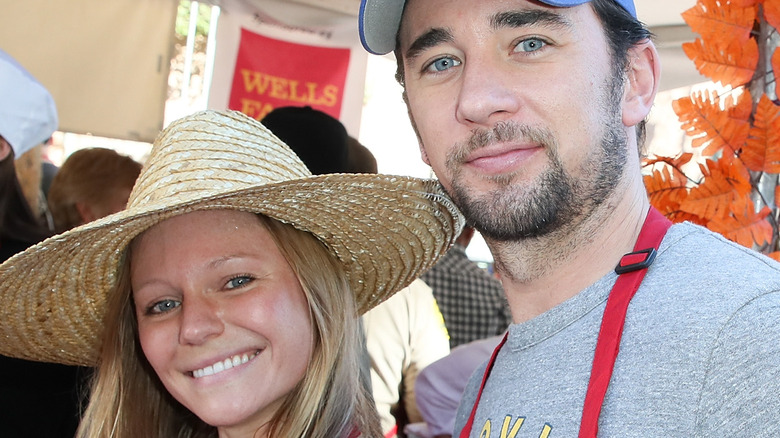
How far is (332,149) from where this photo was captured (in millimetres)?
2682

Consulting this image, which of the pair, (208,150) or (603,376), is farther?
(208,150)

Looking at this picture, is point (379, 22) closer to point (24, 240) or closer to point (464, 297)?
point (24, 240)

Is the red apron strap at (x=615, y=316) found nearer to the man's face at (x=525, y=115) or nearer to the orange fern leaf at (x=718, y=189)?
the man's face at (x=525, y=115)

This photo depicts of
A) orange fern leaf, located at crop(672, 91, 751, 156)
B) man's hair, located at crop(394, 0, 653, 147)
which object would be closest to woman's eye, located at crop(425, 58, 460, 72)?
man's hair, located at crop(394, 0, 653, 147)

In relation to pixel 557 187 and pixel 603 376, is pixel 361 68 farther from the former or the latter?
pixel 603 376

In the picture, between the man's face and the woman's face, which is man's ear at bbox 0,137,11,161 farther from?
the man's face

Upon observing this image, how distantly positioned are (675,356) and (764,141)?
0.78m

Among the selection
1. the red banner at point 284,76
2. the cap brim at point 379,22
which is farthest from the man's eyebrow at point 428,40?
the red banner at point 284,76

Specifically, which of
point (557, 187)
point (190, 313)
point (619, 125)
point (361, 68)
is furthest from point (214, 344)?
point (361, 68)

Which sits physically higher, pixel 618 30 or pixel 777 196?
pixel 618 30

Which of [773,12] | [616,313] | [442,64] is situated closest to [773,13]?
[773,12]

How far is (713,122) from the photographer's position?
5.29ft

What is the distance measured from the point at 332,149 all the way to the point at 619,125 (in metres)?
1.52

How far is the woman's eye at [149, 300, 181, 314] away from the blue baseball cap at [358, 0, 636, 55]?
699mm
